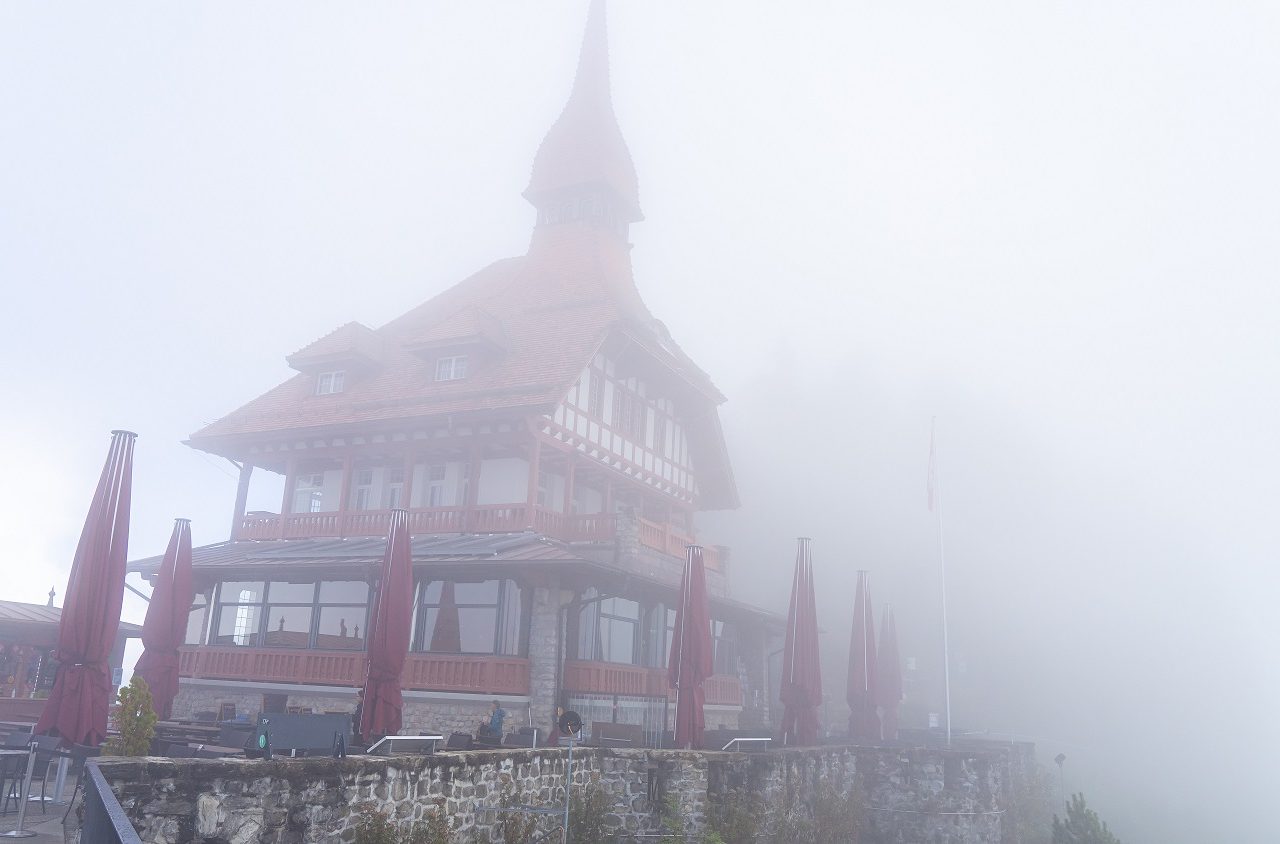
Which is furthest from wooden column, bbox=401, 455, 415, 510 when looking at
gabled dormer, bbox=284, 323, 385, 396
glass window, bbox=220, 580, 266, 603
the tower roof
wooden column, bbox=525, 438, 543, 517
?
the tower roof

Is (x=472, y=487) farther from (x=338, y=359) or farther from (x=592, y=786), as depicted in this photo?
(x=592, y=786)

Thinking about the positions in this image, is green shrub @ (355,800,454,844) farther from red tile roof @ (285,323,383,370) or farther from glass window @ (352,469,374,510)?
red tile roof @ (285,323,383,370)

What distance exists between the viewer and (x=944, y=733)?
30.8 metres

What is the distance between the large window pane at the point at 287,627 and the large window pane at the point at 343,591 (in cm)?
61

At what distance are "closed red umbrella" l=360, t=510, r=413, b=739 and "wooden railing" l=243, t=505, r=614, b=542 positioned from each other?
8.84 metres

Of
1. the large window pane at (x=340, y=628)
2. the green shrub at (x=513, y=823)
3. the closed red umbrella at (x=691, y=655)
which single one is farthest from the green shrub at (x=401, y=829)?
the large window pane at (x=340, y=628)

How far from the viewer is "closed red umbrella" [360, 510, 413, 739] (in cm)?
1441

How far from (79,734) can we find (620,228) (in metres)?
29.0

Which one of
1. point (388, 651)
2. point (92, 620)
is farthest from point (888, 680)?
point (92, 620)

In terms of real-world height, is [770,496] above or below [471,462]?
above

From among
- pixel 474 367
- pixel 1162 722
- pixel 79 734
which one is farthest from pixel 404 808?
pixel 1162 722

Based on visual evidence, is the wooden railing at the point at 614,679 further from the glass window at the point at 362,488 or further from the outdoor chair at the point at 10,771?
the outdoor chair at the point at 10,771

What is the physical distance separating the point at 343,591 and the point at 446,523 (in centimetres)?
297

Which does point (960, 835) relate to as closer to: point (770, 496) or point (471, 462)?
point (471, 462)
